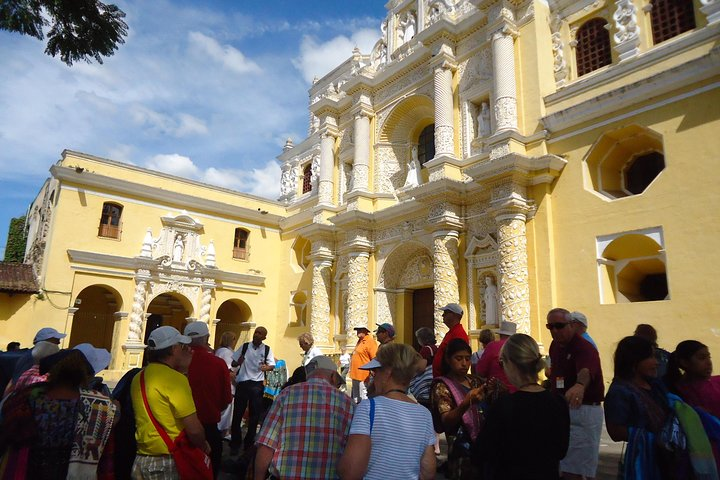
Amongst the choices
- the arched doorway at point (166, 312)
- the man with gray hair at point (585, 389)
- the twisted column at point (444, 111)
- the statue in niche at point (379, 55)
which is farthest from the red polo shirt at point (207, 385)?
the arched doorway at point (166, 312)

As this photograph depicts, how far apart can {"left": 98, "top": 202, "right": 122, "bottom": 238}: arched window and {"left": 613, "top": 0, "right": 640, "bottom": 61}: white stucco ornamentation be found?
16154mm

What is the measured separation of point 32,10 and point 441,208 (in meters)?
9.57

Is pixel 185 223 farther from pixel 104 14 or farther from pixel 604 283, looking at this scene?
pixel 604 283

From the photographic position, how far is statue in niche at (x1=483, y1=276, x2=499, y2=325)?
38.6 ft

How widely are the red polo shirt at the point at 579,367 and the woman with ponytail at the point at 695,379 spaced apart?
541mm

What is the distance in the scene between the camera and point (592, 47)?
37.9 feet

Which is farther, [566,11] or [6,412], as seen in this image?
[566,11]

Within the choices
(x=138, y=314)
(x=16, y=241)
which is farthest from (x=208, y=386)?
(x=16, y=241)

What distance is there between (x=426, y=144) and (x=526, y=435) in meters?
14.8

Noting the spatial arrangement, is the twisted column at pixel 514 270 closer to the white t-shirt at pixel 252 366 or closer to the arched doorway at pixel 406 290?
the arched doorway at pixel 406 290

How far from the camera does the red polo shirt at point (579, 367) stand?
3979 millimetres

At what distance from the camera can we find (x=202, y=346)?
457cm

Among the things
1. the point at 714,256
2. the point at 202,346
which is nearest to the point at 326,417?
the point at 202,346

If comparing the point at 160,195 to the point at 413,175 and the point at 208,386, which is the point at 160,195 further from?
the point at 208,386
